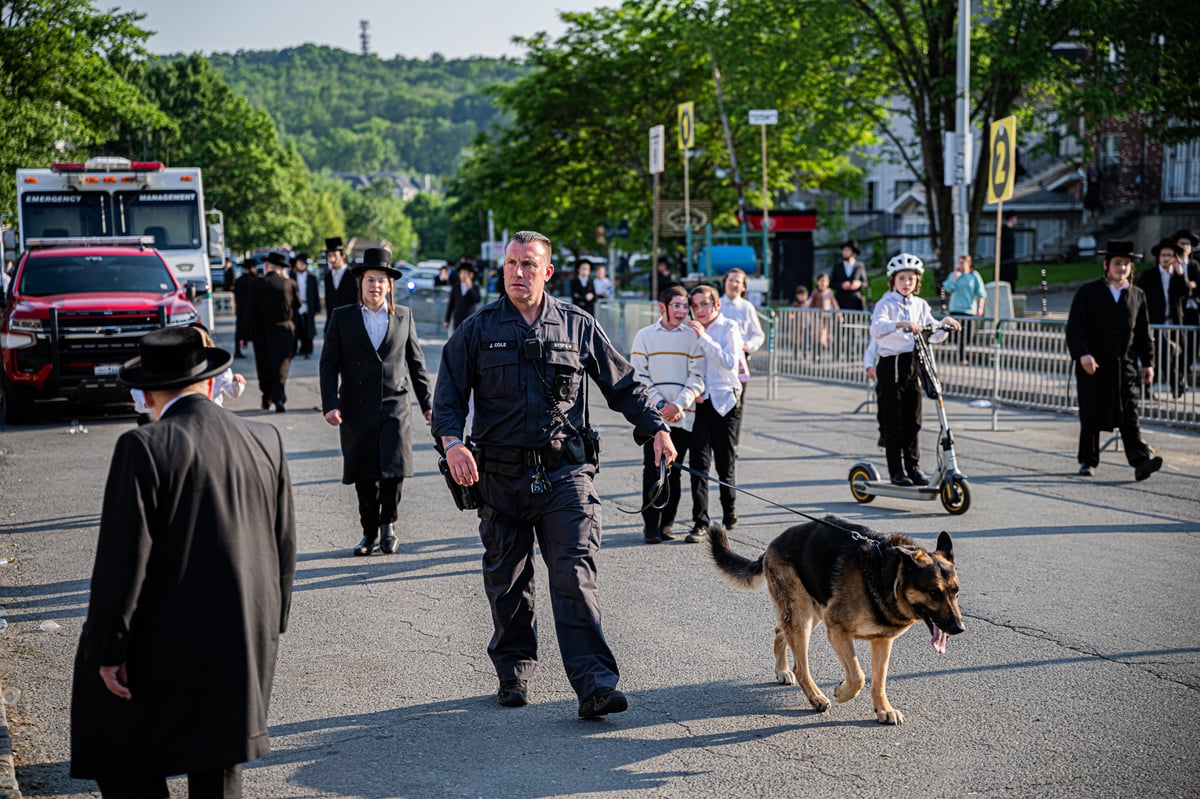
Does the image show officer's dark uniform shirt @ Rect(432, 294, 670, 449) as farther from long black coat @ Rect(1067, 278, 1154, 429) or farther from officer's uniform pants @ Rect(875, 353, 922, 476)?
long black coat @ Rect(1067, 278, 1154, 429)

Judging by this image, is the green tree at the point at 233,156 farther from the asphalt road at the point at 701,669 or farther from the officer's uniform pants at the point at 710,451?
the officer's uniform pants at the point at 710,451

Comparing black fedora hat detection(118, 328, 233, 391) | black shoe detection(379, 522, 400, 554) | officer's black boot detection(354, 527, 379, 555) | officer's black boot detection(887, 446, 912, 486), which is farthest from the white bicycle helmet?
black fedora hat detection(118, 328, 233, 391)

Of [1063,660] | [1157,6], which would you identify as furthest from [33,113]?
[1063,660]

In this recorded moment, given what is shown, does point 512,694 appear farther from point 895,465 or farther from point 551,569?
point 895,465

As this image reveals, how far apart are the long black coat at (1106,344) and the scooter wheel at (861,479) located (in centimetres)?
262

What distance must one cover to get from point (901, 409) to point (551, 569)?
18.7 ft

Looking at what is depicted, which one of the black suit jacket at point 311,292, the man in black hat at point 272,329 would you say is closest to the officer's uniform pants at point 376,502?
the man in black hat at point 272,329

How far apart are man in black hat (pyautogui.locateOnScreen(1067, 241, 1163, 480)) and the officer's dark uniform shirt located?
24.0 ft

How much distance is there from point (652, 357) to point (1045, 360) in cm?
854

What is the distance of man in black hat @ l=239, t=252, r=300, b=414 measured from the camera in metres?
16.2

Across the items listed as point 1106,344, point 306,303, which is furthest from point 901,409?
point 306,303

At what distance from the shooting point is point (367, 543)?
29.1ft

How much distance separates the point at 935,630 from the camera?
5.13 metres

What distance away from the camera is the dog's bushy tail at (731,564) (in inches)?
233
